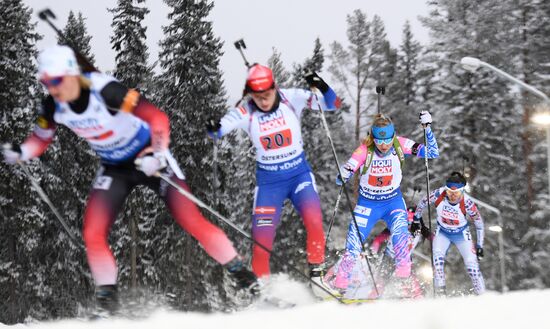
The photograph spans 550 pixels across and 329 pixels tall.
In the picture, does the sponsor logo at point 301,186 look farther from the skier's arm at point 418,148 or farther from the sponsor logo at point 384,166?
the skier's arm at point 418,148

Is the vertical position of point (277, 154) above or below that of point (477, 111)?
below

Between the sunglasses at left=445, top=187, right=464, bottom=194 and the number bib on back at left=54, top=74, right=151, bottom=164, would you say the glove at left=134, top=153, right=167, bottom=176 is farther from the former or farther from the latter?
the sunglasses at left=445, top=187, right=464, bottom=194

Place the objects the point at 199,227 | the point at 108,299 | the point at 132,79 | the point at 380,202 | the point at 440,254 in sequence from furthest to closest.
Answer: the point at 132,79, the point at 440,254, the point at 380,202, the point at 199,227, the point at 108,299

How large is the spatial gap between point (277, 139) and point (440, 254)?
5.68m

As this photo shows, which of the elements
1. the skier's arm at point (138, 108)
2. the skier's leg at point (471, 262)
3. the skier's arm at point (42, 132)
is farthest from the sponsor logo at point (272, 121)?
the skier's leg at point (471, 262)

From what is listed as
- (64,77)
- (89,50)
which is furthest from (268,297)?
(89,50)

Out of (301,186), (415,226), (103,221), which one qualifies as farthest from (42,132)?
(415,226)

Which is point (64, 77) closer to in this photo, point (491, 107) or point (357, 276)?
point (357, 276)

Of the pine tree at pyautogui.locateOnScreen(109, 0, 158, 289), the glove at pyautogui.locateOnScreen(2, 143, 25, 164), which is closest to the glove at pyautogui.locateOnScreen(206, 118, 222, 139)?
the glove at pyautogui.locateOnScreen(2, 143, 25, 164)

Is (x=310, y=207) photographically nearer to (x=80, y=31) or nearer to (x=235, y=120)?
(x=235, y=120)

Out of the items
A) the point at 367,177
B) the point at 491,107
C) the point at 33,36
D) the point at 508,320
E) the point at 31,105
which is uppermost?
the point at 33,36

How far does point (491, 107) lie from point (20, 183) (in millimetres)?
20476

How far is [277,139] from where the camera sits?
7.47 m

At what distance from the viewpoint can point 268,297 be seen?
6.66 m
